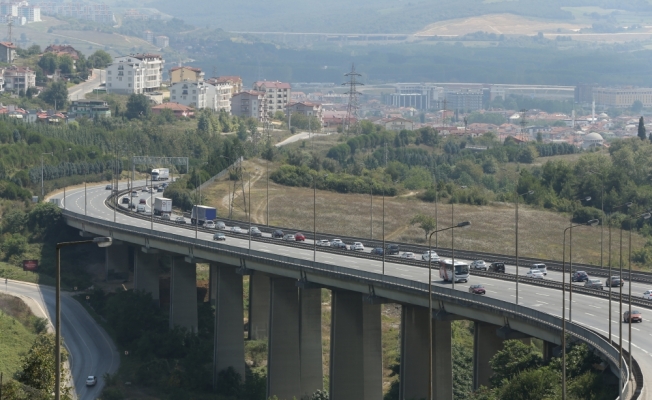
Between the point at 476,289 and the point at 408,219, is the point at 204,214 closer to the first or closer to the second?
the point at 408,219

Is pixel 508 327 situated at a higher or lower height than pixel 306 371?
higher

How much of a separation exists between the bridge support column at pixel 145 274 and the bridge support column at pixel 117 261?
7.06m

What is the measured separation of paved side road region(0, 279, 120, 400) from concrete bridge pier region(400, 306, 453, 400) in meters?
19.4

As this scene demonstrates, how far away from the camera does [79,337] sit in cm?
8875

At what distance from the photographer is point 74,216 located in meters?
112

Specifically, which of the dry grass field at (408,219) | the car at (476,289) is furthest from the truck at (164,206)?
the car at (476,289)

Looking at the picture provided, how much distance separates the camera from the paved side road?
79.2 metres

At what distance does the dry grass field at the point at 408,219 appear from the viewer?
119000 mm

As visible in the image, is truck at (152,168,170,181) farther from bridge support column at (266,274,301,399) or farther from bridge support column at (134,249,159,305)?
bridge support column at (266,274,301,399)

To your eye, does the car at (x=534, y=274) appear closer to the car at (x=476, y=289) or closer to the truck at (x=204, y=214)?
the car at (x=476, y=289)

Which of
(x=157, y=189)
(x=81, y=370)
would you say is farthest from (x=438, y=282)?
(x=157, y=189)

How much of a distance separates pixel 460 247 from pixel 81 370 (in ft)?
151

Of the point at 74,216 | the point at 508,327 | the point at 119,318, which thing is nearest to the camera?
the point at 508,327

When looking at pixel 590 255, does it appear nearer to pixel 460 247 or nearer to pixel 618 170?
pixel 460 247
